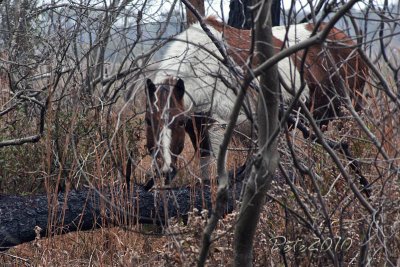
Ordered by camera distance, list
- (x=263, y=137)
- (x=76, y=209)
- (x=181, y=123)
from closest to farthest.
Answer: (x=263, y=137) < (x=76, y=209) < (x=181, y=123)

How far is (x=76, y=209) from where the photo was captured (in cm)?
518

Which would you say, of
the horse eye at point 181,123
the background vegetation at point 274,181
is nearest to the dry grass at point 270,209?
the background vegetation at point 274,181

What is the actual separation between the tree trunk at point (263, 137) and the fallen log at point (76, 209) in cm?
188

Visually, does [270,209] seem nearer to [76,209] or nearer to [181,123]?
[76,209]

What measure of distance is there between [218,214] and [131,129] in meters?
4.04

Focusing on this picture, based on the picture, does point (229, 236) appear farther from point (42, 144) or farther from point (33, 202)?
point (42, 144)

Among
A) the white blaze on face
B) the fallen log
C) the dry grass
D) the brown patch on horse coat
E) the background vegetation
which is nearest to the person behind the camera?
the white blaze on face

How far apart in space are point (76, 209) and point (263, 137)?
8.53 ft

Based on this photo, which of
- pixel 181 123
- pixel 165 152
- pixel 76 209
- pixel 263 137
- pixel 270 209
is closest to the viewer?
pixel 263 137

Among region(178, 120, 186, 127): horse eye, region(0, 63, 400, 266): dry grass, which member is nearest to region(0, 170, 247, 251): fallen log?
region(0, 63, 400, 266): dry grass

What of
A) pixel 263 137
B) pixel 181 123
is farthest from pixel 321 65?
pixel 181 123

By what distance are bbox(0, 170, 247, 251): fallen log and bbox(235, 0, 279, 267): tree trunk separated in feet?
6.18

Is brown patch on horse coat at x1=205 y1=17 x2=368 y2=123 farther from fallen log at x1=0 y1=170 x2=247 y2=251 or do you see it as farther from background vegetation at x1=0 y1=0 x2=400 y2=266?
fallen log at x1=0 y1=170 x2=247 y2=251

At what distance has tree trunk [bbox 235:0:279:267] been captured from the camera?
8.87 feet
